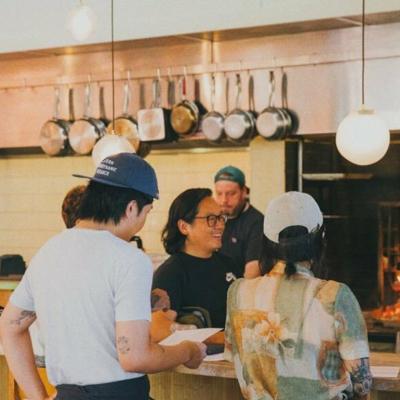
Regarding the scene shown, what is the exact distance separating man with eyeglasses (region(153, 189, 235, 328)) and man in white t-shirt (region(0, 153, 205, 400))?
4.62 ft

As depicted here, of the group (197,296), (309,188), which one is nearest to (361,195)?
(309,188)

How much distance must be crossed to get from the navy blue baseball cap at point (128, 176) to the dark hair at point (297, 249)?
435 millimetres

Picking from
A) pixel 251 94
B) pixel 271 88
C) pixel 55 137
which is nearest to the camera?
pixel 271 88

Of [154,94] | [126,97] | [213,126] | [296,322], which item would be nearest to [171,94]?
[154,94]

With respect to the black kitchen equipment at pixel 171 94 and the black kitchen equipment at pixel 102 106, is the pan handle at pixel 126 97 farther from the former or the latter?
the black kitchen equipment at pixel 171 94

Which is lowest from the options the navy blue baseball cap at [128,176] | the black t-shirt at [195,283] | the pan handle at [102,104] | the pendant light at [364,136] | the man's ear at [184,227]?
the black t-shirt at [195,283]

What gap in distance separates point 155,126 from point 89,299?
432 cm

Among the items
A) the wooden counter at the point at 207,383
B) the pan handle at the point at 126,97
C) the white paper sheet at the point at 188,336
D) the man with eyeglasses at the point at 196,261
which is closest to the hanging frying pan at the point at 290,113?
the pan handle at the point at 126,97

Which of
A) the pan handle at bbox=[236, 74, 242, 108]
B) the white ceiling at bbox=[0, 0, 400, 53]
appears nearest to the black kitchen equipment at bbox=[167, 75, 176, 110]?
the white ceiling at bbox=[0, 0, 400, 53]

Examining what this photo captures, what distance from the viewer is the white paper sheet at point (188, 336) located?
395cm

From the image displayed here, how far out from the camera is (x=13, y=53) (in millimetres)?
8086

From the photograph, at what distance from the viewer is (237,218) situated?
6.86 metres

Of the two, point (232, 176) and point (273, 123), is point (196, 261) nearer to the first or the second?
point (232, 176)

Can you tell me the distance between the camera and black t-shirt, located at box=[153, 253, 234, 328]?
471 cm
